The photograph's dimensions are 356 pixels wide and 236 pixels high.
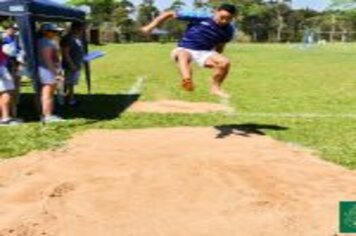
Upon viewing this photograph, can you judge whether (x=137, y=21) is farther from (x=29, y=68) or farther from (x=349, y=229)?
(x=349, y=229)

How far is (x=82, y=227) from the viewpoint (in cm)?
648

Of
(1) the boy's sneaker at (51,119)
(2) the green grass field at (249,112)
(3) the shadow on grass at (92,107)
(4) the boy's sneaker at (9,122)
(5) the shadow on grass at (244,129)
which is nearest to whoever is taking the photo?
(2) the green grass field at (249,112)

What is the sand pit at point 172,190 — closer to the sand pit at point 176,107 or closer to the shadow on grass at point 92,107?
the shadow on grass at point 92,107

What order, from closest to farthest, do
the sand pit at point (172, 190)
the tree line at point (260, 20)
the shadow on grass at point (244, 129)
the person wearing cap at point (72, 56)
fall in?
the sand pit at point (172, 190)
the shadow on grass at point (244, 129)
the person wearing cap at point (72, 56)
the tree line at point (260, 20)

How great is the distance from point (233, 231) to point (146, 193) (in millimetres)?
1456

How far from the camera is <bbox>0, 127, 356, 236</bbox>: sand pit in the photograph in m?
6.51

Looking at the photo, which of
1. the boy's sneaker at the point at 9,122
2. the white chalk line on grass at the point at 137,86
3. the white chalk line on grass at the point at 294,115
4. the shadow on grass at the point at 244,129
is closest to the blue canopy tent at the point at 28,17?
the boy's sneaker at the point at 9,122

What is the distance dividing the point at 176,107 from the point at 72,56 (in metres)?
2.62

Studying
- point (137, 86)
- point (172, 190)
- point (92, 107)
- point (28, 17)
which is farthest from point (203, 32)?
point (137, 86)

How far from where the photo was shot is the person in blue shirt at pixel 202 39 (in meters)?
11.6

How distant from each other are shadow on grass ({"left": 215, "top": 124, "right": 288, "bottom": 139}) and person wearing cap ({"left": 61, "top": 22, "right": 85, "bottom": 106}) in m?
5.17

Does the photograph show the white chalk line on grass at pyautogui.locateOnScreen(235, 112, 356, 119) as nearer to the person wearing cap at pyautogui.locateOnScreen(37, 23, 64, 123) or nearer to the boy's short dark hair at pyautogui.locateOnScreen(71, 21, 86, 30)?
the person wearing cap at pyautogui.locateOnScreen(37, 23, 64, 123)

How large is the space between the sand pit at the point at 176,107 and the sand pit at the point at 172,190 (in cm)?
471

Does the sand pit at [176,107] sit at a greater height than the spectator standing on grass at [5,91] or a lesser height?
lesser
